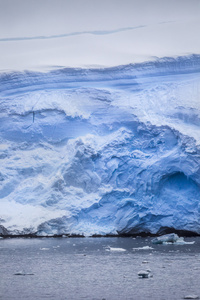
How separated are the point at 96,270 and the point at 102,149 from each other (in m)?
4.51

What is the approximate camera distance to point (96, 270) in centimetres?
710

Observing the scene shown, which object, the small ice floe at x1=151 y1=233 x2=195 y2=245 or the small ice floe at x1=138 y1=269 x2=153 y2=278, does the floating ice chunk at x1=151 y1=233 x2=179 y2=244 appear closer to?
the small ice floe at x1=151 y1=233 x2=195 y2=245

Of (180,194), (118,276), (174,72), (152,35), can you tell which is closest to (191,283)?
(118,276)

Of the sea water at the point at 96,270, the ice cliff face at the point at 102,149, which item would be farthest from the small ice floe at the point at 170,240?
the ice cliff face at the point at 102,149

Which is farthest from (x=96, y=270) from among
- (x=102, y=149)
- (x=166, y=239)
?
(x=102, y=149)

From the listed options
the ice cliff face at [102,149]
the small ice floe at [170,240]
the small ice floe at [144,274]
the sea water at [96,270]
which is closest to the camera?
the sea water at [96,270]

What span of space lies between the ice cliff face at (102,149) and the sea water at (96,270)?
0.96m

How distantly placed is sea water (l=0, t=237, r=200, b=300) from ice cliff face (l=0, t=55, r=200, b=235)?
961 mm

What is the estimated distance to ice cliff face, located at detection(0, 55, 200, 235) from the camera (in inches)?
429

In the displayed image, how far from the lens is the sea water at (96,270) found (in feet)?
19.1

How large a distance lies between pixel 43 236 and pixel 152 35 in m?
5.99

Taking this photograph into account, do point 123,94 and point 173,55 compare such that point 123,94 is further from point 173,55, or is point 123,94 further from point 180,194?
point 180,194

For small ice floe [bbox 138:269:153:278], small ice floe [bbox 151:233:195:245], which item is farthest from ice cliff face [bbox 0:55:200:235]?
small ice floe [bbox 138:269:153:278]

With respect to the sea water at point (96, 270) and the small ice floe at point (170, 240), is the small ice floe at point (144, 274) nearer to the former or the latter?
the sea water at point (96, 270)
